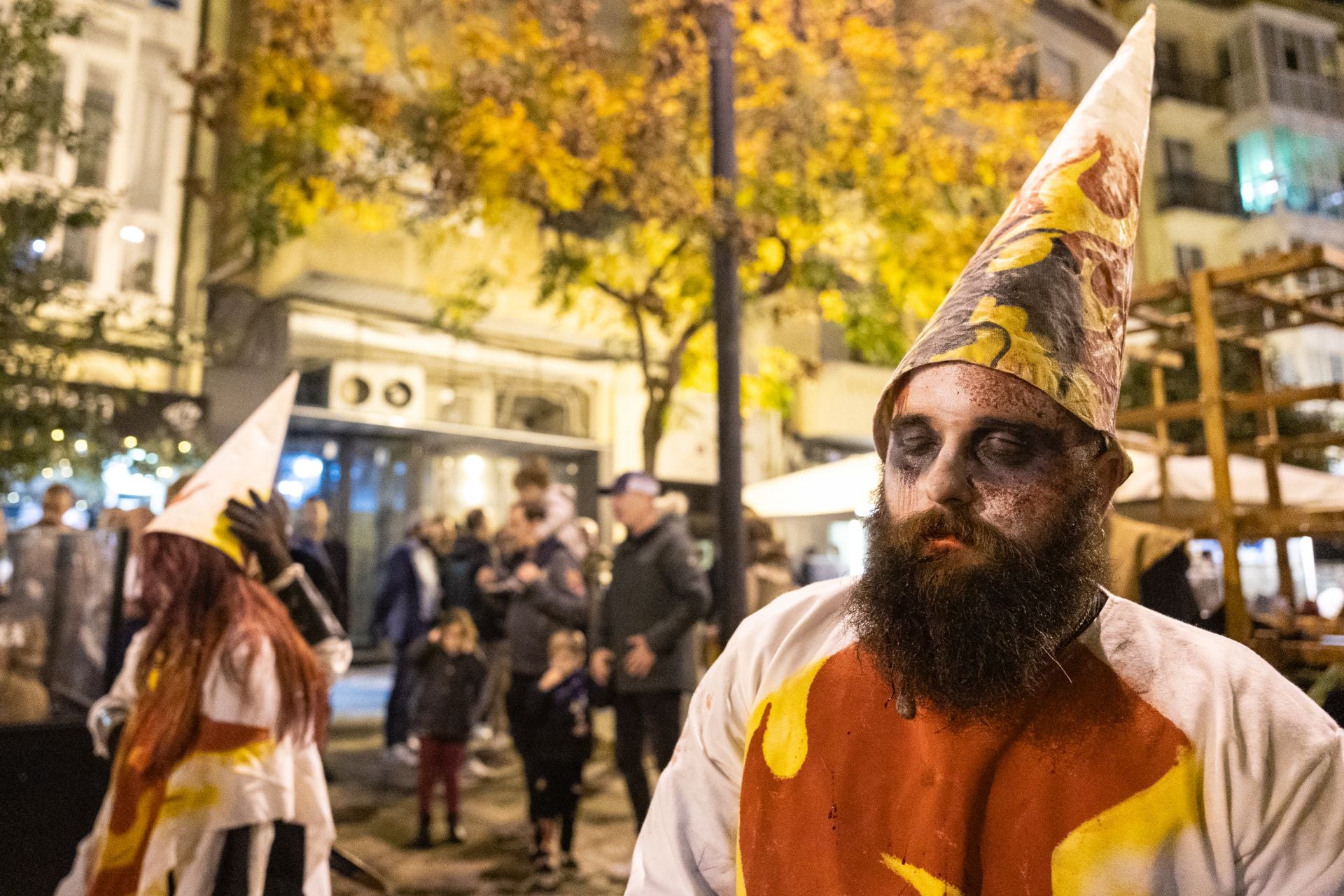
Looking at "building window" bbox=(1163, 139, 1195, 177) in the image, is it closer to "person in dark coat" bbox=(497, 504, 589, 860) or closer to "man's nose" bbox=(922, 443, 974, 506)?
"person in dark coat" bbox=(497, 504, 589, 860)

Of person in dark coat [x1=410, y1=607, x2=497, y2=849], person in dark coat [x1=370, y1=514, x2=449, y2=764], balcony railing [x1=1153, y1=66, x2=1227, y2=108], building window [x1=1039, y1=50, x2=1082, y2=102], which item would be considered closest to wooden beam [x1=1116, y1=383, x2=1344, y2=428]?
person in dark coat [x1=410, y1=607, x2=497, y2=849]

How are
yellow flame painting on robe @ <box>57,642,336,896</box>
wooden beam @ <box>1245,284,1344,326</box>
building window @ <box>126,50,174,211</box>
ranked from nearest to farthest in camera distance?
yellow flame painting on robe @ <box>57,642,336,896</box> < wooden beam @ <box>1245,284,1344,326</box> < building window @ <box>126,50,174,211</box>

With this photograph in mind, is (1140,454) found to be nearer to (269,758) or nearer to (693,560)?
(693,560)

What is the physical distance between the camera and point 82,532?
5266mm

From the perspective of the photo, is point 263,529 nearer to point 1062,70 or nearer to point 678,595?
point 678,595

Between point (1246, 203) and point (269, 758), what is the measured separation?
28999mm

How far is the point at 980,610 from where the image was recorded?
1479mm

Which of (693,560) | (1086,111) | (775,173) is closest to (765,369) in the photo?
(775,173)

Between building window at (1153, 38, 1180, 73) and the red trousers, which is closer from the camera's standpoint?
the red trousers

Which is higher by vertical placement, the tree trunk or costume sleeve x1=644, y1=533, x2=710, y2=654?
the tree trunk

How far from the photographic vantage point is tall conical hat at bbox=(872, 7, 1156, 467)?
1490 mm

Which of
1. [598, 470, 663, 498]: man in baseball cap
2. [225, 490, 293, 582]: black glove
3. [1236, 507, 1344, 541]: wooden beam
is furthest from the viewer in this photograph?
[598, 470, 663, 498]: man in baseball cap

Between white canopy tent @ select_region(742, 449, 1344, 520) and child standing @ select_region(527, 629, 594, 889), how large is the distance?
157 cm

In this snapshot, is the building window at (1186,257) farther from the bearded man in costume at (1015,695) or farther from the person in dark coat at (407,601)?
the bearded man in costume at (1015,695)
